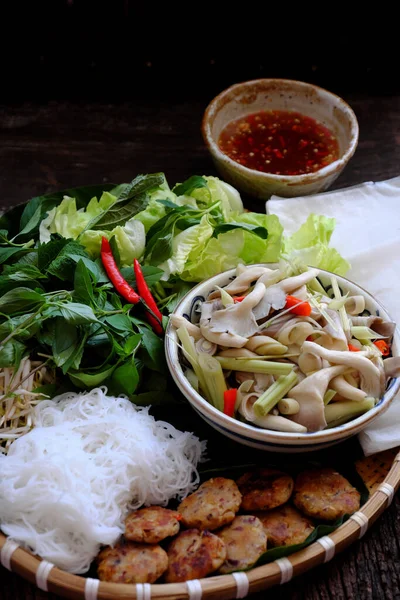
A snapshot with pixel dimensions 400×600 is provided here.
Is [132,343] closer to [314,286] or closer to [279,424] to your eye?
[279,424]

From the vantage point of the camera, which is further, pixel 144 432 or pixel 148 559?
pixel 144 432

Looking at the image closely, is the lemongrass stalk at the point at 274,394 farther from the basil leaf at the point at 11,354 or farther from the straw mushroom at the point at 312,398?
the basil leaf at the point at 11,354

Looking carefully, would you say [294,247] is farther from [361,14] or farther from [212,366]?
[361,14]

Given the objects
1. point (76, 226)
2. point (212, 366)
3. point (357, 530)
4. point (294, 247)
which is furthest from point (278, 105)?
point (357, 530)

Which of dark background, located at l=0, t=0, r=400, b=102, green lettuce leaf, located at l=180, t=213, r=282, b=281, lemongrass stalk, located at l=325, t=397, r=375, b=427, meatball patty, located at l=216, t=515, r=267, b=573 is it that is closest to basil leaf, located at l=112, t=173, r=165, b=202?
green lettuce leaf, located at l=180, t=213, r=282, b=281

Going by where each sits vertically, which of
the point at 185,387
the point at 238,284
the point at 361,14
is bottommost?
the point at 185,387

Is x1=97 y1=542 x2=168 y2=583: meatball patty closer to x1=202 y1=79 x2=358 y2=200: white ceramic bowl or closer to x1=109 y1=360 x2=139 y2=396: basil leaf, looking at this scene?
x1=109 y1=360 x2=139 y2=396: basil leaf
